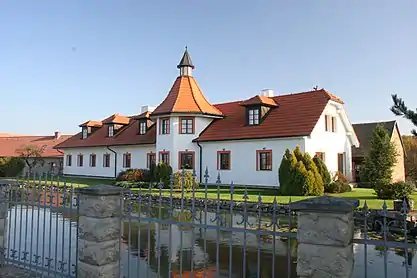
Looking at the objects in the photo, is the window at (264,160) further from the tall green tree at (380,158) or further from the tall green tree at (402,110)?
the tall green tree at (402,110)

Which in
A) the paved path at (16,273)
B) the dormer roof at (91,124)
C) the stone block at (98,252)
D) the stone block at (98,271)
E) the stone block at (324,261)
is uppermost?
the dormer roof at (91,124)

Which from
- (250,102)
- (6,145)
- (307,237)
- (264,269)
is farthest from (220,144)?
(6,145)

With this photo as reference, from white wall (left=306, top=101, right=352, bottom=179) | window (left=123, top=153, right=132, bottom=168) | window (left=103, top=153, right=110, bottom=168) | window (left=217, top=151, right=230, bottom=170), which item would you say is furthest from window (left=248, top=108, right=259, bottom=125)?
window (left=103, top=153, right=110, bottom=168)

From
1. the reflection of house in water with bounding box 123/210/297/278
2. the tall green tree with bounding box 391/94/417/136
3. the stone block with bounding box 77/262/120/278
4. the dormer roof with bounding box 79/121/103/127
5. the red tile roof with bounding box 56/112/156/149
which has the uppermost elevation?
the dormer roof with bounding box 79/121/103/127

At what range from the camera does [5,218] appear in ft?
19.3

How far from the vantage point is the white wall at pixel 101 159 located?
92.3 ft

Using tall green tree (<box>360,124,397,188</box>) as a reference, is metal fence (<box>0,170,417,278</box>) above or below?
below

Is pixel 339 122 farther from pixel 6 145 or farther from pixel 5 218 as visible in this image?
pixel 6 145

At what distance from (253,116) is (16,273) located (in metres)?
18.8

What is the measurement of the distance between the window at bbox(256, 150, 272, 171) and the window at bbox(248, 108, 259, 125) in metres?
2.14

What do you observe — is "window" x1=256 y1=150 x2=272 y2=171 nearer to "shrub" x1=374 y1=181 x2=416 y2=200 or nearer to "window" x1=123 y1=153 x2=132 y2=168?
"shrub" x1=374 y1=181 x2=416 y2=200

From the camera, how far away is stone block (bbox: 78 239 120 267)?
4.42m

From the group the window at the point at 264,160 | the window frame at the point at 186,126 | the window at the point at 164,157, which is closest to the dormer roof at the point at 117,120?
the window at the point at 164,157

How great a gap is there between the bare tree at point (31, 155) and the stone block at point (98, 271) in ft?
124
